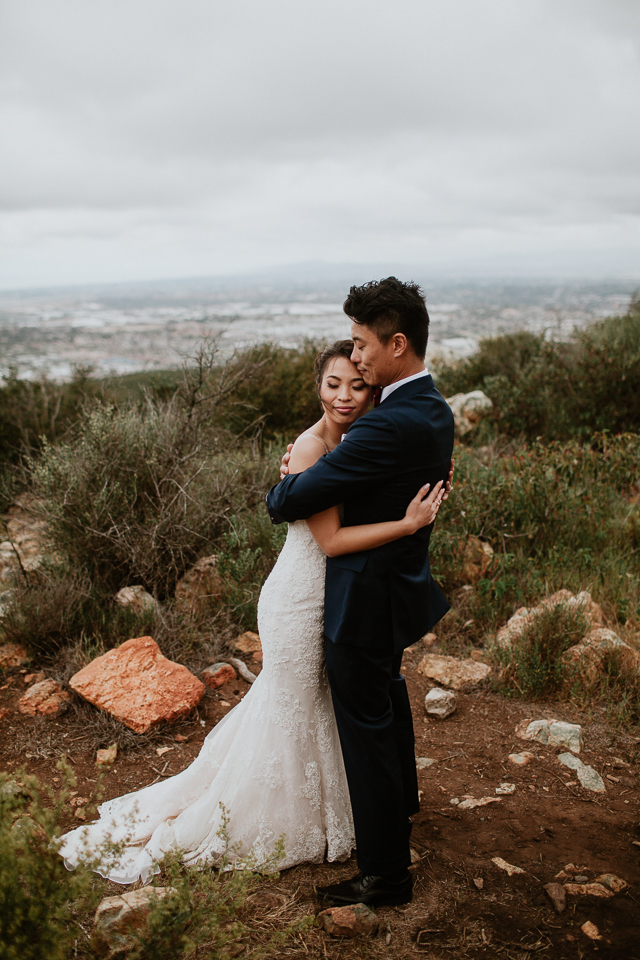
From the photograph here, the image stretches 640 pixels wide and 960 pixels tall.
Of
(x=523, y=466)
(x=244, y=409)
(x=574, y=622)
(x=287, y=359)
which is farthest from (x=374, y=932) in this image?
(x=287, y=359)

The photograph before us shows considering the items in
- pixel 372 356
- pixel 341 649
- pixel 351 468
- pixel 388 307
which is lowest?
pixel 341 649

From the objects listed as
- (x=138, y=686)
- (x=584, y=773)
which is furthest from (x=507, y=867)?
(x=138, y=686)

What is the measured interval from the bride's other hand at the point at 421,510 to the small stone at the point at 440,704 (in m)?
1.99

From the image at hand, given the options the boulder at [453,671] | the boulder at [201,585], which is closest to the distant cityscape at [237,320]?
the boulder at [201,585]

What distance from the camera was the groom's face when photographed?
6.79 feet

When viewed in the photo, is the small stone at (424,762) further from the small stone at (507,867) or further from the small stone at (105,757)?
the small stone at (105,757)

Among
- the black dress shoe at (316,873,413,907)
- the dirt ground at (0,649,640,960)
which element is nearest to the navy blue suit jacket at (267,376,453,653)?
the black dress shoe at (316,873,413,907)

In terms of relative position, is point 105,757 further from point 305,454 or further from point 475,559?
point 475,559

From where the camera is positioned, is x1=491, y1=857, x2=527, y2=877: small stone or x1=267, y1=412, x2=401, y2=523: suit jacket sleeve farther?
x1=491, y1=857, x2=527, y2=877: small stone

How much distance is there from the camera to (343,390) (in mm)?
2207

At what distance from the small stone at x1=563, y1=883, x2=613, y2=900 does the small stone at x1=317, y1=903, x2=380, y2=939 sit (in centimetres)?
78

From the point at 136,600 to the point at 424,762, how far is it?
7.38 feet

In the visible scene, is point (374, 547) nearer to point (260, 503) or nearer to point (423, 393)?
point (423, 393)

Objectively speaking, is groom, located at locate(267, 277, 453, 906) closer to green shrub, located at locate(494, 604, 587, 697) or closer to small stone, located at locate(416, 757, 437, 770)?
small stone, located at locate(416, 757, 437, 770)
